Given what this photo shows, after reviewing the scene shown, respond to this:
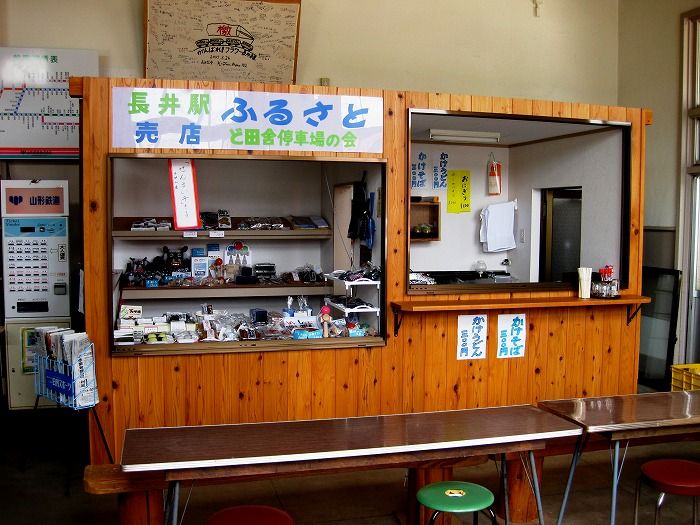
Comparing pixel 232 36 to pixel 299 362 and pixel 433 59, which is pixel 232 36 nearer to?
pixel 433 59

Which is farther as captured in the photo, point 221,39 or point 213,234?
point 221,39

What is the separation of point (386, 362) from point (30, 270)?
3.21 meters

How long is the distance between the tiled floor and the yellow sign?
10.1 feet

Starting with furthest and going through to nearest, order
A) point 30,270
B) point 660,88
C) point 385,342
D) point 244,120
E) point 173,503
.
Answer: point 660,88, point 30,270, point 385,342, point 244,120, point 173,503

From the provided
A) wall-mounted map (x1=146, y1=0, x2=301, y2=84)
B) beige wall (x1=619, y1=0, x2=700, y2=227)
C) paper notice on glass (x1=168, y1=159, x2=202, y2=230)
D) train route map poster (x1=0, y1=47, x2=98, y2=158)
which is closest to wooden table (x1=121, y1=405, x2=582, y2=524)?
paper notice on glass (x1=168, y1=159, x2=202, y2=230)

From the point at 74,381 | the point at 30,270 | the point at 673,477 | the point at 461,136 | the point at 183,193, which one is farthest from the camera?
the point at 461,136

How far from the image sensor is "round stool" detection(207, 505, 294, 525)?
272 cm

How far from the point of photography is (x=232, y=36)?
246 inches

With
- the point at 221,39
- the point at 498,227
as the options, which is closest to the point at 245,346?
the point at 221,39

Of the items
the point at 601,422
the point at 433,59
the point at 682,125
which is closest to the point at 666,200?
the point at 682,125

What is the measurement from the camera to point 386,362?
470 centimetres

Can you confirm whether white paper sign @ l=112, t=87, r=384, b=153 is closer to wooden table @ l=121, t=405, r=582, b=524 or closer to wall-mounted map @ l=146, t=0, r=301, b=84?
wooden table @ l=121, t=405, r=582, b=524

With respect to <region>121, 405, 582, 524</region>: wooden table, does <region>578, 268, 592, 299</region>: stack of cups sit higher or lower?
higher

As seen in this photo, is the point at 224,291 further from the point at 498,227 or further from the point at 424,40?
the point at 424,40
